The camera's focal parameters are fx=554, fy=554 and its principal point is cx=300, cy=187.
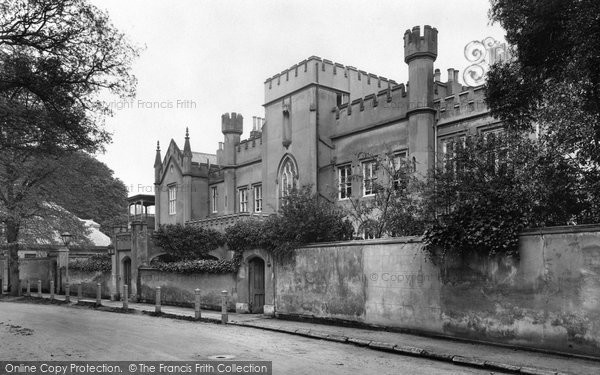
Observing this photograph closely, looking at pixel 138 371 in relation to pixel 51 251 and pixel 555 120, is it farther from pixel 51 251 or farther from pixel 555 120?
pixel 51 251

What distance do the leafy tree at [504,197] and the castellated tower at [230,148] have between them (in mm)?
24995

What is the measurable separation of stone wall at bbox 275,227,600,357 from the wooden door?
3.12 metres

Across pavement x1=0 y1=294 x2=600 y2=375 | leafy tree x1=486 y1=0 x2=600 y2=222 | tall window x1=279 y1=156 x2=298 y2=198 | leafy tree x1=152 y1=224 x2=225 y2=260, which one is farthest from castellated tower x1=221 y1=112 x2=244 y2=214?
leafy tree x1=486 y1=0 x2=600 y2=222

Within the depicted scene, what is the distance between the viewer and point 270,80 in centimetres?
3341

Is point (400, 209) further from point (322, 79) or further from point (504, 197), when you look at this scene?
point (322, 79)

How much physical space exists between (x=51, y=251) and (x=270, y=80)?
810 inches

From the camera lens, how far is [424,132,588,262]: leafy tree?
12555 mm

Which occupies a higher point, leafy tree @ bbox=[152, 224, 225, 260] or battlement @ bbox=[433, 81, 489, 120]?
battlement @ bbox=[433, 81, 489, 120]

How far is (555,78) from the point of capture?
12.5 meters

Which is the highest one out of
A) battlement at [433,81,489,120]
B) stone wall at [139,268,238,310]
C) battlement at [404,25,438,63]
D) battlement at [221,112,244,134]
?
battlement at [404,25,438,63]

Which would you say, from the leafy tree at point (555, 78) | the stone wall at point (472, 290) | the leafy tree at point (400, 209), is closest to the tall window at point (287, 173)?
the leafy tree at point (400, 209)

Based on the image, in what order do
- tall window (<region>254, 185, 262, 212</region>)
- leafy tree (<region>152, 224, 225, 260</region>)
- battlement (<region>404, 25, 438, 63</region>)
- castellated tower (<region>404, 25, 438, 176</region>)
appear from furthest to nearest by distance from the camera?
tall window (<region>254, 185, 262, 212</region>) → leafy tree (<region>152, 224, 225, 260</region>) → battlement (<region>404, 25, 438, 63</region>) → castellated tower (<region>404, 25, 438, 176</region>)

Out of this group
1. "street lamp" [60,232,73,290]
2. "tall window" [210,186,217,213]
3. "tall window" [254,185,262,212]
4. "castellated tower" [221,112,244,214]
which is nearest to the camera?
"street lamp" [60,232,73,290]

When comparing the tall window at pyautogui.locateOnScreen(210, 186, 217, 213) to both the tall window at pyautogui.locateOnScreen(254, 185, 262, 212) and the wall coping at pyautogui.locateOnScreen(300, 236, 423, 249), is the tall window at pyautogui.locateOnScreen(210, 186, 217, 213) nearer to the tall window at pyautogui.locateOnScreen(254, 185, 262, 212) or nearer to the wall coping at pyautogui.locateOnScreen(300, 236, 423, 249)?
the tall window at pyautogui.locateOnScreen(254, 185, 262, 212)
